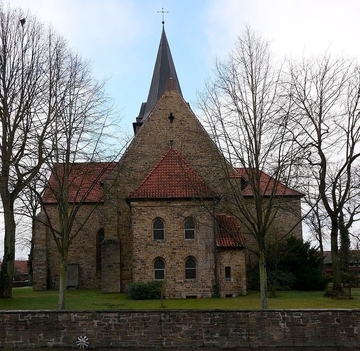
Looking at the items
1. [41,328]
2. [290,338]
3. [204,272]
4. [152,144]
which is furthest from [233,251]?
[41,328]

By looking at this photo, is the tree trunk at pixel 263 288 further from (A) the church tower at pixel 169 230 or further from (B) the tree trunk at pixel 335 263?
(B) the tree trunk at pixel 335 263

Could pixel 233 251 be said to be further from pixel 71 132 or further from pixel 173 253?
pixel 71 132

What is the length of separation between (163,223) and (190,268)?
9.09ft

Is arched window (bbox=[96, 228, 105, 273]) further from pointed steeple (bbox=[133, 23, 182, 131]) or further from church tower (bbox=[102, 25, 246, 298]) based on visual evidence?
pointed steeple (bbox=[133, 23, 182, 131])

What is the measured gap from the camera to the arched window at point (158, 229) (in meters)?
25.2

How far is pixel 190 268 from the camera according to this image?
2484 cm

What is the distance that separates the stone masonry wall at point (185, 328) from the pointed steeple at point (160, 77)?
2696 cm

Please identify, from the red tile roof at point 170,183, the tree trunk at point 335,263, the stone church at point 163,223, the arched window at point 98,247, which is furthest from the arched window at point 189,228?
the arched window at point 98,247

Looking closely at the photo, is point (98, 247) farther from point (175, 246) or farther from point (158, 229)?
point (175, 246)

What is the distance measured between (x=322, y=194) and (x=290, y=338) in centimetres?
940

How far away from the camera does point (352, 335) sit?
45.4ft

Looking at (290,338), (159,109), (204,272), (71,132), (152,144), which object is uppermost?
(159,109)

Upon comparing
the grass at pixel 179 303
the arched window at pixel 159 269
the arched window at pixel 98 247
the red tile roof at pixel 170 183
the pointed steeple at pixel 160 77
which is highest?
the pointed steeple at pixel 160 77

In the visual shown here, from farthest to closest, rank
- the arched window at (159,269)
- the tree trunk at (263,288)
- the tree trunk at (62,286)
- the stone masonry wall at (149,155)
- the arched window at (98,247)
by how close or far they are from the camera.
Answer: the arched window at (98,247) → the stone masonry wall at (149,155) → the arched window at (159,269) → the tree trunk at (62,286) → the tree trunk at (263,288)
